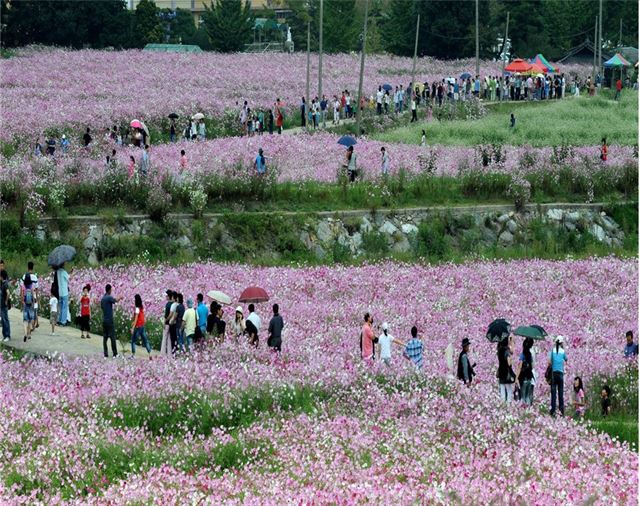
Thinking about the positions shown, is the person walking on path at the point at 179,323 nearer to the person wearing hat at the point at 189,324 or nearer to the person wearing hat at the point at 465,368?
the person wearing hat at the point at 189,324

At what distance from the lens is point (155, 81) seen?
66.8 m

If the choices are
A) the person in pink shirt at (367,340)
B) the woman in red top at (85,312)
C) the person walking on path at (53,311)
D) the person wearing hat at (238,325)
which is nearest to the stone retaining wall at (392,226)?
the person walking on path at (53,311)

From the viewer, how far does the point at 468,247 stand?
37.3 meters

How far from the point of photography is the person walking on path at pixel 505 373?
2081cm

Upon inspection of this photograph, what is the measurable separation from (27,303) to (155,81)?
4351 cm

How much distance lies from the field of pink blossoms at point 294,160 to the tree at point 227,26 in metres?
43.8

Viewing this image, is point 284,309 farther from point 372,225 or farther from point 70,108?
point 70,108

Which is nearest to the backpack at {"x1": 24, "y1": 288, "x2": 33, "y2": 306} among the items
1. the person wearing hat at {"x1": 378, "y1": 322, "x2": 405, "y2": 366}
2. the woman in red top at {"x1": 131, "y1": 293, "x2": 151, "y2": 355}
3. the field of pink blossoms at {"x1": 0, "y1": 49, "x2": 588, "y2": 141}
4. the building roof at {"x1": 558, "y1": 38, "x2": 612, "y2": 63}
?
the woman in red top at {"x1": 131, "y1": 293, "x2": 151, "y2": 355}

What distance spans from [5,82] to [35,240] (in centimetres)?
2982

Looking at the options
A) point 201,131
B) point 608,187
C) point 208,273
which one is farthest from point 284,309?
point 201,131

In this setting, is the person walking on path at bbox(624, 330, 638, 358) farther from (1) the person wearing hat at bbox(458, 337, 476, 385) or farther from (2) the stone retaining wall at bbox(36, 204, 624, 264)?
(2) the stone retaining wall at bbox(36, 204, 624, 264)

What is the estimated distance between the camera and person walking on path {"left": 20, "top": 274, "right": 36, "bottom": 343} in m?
24.4

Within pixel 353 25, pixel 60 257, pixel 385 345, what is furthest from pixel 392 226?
pixel 353 25

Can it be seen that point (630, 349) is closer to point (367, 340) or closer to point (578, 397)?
point (578, 397)
